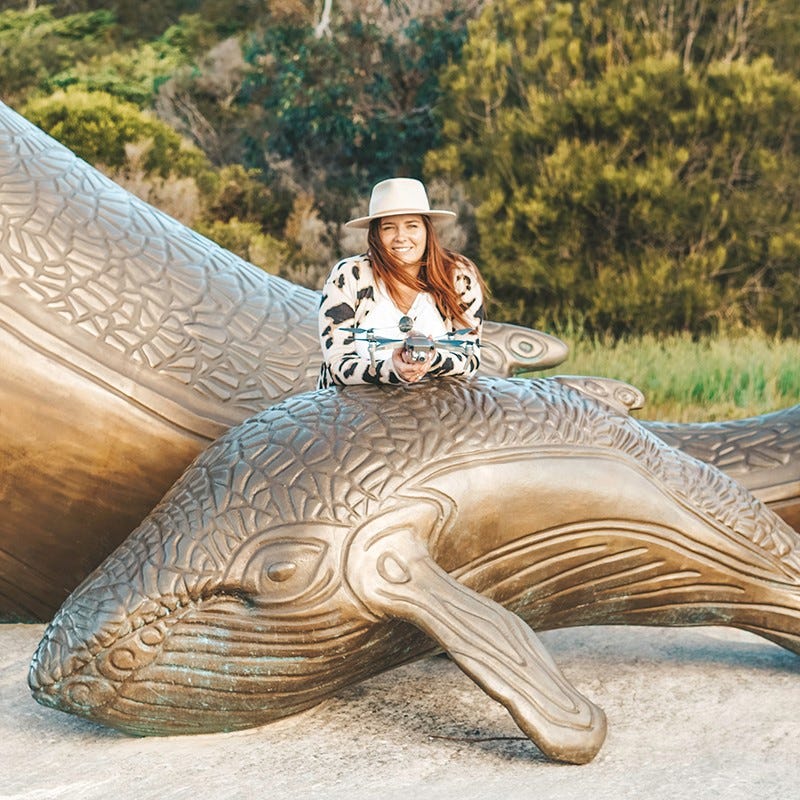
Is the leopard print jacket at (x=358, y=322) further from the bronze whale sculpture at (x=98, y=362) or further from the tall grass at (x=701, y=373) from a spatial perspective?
the tall grass at (x=701, y=373)

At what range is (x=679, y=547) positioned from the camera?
2.86 metres

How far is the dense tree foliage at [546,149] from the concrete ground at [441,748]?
6832 millimetres

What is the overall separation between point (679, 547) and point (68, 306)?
5.35ft

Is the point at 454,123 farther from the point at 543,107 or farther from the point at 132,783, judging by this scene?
the point at 132,783

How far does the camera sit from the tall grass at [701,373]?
762 centimetres

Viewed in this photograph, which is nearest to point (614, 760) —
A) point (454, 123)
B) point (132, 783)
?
point (132, 783)

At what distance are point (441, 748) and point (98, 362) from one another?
4.25 ft

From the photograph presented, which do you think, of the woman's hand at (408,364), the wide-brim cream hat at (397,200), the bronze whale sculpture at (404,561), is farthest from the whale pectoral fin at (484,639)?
the wide-brim cream hat at (397,200)

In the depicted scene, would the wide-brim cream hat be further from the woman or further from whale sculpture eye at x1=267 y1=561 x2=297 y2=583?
whale sculpture eye at x1=267 y1=561 x2=297 y2=583

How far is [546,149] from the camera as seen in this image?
10.1 m

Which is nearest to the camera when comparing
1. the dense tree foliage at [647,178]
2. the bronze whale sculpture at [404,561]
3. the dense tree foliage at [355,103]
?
the bronze whale sculpture at [404,561]

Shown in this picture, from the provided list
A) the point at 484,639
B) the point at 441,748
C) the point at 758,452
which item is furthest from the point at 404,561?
the point at 758,452

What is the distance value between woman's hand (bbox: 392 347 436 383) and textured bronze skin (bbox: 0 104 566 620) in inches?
23.3

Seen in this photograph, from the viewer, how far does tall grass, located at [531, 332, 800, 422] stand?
7625 millimetres
